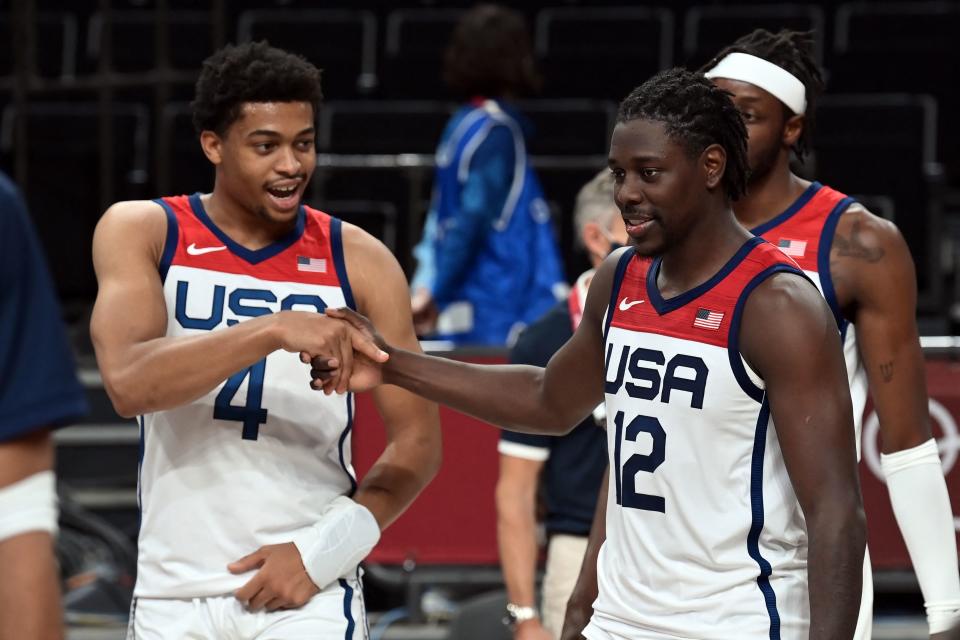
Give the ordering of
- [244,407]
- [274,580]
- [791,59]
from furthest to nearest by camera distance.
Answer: [791,59] < [244,407] < [274,580]

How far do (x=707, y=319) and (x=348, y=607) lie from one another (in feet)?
3.81

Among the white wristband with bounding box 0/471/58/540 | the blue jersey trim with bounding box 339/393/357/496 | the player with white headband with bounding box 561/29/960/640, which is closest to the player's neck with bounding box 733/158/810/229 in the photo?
the player with white headband with bounding box 561/29/960/640

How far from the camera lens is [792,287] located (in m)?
2.85

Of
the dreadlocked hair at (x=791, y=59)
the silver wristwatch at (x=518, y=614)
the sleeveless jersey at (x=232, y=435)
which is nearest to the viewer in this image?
the sleeveless jersey at (x=232, y=435)

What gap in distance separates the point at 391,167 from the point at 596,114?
50.1 inches

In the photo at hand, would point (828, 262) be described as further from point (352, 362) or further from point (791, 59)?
point (352, 362)

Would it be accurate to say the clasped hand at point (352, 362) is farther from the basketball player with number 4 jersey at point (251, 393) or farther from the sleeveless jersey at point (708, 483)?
the sleeveless jersey at point (708, 483)

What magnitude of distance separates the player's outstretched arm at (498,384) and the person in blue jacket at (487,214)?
9.52 feet

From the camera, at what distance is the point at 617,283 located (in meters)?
3.16

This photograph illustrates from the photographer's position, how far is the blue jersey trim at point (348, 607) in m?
3.50

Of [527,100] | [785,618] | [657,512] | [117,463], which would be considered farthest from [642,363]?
[527,100]

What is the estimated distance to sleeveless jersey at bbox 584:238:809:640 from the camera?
9.45 feet

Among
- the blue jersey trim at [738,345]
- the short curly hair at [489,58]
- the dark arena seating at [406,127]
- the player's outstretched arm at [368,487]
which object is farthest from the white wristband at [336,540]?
the short curly hair at [489,58]

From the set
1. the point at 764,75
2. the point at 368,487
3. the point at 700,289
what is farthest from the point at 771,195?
the point at 368,487
